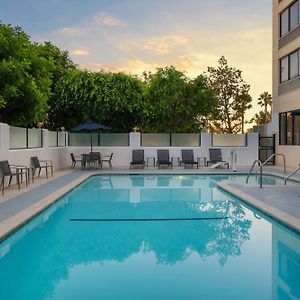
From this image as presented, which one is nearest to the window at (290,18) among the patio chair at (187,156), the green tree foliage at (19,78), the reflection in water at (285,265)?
the patio chair at (187,156)

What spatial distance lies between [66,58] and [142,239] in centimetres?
2658

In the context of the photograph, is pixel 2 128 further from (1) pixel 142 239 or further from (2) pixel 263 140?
(2) pixel 263 140

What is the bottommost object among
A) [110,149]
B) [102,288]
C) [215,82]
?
[102,288]

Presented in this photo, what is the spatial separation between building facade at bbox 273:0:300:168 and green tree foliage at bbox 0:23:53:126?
12.2m

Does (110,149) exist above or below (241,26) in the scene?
below

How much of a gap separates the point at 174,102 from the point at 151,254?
21356mm

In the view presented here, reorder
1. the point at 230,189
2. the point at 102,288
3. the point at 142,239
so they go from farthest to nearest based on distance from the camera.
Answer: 1. the point at 230,189
2. the point at 142,239
3. the point at 102,288

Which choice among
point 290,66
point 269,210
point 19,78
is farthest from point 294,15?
point 269,210

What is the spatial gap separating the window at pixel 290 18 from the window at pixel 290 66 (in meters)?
1.44

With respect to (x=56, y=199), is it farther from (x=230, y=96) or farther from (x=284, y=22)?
(x=230, y=96)

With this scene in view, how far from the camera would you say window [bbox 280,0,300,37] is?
20109 millimetres

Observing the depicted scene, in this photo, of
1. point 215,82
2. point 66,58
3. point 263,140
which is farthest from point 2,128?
point 215,82

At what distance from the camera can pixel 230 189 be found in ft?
40.3

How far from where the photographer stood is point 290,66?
21.0 meters
